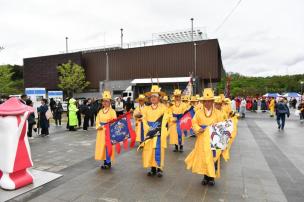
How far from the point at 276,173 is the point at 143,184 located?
2.87 m

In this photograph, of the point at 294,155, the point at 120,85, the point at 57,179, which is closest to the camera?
the point at 57,179

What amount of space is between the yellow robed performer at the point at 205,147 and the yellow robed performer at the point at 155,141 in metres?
0.61

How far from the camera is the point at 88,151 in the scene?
25.6 feet

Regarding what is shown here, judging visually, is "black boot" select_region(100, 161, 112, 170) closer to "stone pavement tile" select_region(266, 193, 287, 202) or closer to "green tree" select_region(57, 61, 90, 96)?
"stone pavement tile" select_region(266, 193, 287, 202)

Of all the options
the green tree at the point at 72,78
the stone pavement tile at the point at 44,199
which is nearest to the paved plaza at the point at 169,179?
the stone pavement tile at the point at 44,199

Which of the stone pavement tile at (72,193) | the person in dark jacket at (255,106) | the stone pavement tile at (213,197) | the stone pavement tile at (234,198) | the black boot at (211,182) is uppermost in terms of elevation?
the person in dark jacket at (255,106)

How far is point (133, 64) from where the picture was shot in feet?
122

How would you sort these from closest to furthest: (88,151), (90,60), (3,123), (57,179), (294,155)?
(3,123), (57,179), (294,155), (88,151), (90,60)

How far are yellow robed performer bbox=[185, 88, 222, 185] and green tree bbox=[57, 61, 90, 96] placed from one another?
36.0 meters

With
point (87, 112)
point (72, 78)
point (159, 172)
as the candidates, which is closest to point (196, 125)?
point (159, 172)

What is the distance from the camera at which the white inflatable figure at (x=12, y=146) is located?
456 centimetres

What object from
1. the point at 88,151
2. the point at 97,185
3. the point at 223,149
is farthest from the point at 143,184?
the point at 88,151

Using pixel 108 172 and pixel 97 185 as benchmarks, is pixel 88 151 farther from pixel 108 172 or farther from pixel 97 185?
pixel 97 185

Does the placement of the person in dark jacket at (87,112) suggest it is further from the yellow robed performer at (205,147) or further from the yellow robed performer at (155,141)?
the yellow robed performer at (205,147)
